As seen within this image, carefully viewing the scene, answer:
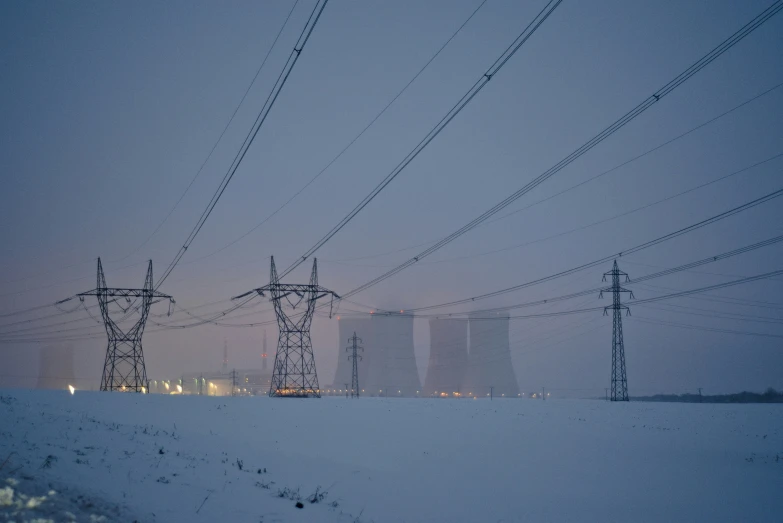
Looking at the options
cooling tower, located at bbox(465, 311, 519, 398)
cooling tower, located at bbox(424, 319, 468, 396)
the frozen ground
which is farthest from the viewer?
cooling tower, located at bbox(424, 319, 468, 396)

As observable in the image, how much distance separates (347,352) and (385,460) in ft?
209

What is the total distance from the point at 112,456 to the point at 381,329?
226 ft

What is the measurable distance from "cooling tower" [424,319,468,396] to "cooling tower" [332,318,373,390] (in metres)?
10.7

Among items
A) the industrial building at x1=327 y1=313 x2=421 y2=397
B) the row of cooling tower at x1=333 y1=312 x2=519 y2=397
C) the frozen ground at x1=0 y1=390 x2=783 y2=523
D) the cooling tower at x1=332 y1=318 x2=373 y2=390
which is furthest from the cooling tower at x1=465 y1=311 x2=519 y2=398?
the frozen ground at x1=0 y1=390 x2=783 y2=523

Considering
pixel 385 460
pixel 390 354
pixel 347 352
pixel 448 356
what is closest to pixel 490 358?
pixel 448 356

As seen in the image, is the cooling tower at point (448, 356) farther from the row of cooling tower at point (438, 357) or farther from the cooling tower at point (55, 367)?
the cooling tower at point (55, 367)

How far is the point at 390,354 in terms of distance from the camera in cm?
7900

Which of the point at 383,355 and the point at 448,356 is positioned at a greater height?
the point at 383,355

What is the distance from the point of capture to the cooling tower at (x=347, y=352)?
79.6 m

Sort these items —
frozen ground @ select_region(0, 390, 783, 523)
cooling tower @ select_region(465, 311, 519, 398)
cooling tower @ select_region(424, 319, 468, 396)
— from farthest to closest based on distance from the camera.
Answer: cooling tower @ select_region(424, 319, 468, 396), cooling tower @ select_region(465, 311, 519, 398), frozen ground @ select_region(0, 390, 783, 523)

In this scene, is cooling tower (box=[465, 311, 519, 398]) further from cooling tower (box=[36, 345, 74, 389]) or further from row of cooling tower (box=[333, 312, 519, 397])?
cooling tower (box=[36, 345, 74, 389])

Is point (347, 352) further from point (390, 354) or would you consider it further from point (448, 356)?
point (448, 356)

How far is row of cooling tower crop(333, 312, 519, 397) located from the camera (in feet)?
258

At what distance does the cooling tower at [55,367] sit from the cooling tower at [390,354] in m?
60.3
